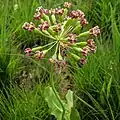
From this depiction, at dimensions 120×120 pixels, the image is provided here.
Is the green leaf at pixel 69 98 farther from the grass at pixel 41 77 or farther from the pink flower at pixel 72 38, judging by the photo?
the pink flower at pixel 72 38

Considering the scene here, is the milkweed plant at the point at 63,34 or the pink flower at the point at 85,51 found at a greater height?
the milkweed plant at the point at 63,34

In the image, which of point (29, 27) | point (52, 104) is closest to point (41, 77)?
point (52, 104)

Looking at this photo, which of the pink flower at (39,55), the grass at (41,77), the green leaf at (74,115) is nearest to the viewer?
the pink flower at (39,55)

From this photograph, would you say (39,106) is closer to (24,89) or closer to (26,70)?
(24,89)

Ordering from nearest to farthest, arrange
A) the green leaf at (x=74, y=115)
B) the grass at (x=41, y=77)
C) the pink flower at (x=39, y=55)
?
the pink flower at (x=39, y=55) < the green leaf at (x=74, y=115) < the grass at (x=41, y=77)

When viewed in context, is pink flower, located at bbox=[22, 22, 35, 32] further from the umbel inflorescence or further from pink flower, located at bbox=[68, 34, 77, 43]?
pink flower, located at bbox=[68, 34, 77, 43]

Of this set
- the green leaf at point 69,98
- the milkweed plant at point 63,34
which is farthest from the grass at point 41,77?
the milkweed plant at point 63,34

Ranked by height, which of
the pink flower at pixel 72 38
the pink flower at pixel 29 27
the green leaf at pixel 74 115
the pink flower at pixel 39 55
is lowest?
the green leaf at pixel 74 115

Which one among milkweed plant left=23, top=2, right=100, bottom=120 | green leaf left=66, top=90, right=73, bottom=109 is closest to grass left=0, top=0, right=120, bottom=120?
green leaf left=66, top=90, right=73, bottom=109

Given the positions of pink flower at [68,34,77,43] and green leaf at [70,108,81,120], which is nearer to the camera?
pink flower at [68,34,77,43]
